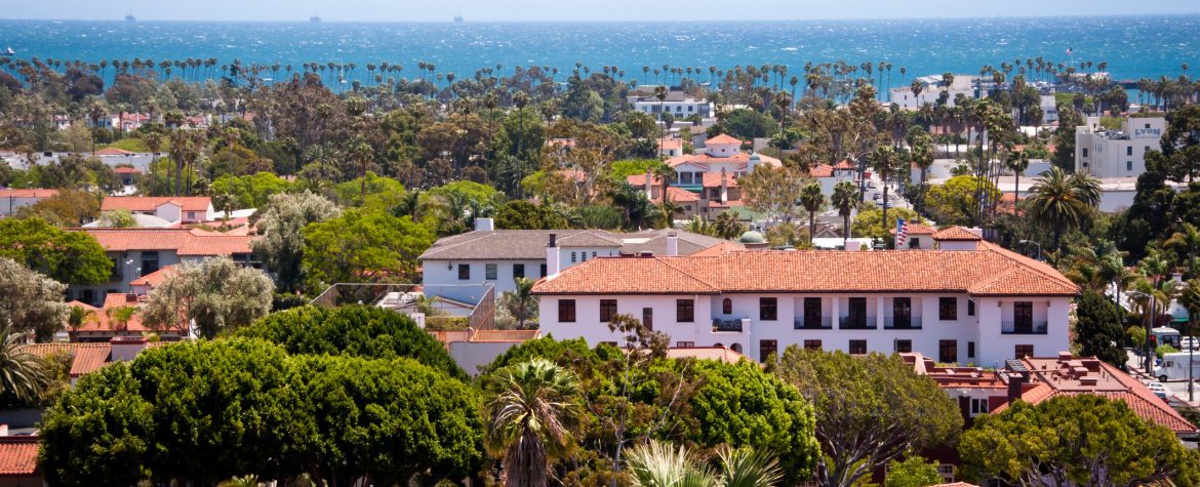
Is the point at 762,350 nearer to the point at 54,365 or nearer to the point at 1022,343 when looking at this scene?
the point at 1022,343

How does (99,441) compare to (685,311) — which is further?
(685,311)

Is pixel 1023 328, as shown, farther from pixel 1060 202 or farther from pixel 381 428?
pixel 1060 202

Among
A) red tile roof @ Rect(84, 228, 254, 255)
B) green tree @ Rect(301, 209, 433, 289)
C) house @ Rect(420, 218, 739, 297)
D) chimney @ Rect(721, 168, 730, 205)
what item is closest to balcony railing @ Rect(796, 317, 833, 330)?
house @ Rect(420, 218, 739, 297)

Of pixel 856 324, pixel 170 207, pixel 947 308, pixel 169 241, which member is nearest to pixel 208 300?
pixel 169 241

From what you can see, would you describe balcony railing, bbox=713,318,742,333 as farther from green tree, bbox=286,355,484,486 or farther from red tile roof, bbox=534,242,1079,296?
green tree, bbox=286,355,484,486

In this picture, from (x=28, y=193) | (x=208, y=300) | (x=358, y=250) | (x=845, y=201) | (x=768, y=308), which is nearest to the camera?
(x=768, y=308)

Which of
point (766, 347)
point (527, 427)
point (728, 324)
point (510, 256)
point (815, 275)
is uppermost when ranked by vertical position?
point (527, 427)

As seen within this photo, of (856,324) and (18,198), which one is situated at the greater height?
(856,324)

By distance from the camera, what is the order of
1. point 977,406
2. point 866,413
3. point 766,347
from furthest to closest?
point 766,347 < point 977,406 < point 866,413
